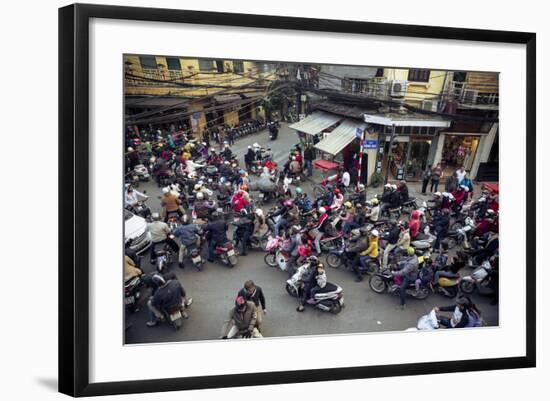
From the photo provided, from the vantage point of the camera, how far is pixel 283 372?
227 inches

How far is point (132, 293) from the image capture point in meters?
5.57

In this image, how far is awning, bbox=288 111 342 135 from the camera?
6.19m

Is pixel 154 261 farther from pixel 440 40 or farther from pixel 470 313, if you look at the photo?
pixel 440 40

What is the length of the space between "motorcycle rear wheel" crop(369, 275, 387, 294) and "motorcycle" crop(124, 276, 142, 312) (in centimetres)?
327

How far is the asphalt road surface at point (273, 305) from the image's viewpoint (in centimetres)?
572

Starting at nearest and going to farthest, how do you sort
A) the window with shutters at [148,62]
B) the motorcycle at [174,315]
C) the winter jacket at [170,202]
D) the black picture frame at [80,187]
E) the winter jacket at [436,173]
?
1. the black picture frame at [80,187]
2. the window with shutters at [148,62]
3. the motorcycle at [174,315]
4. the winter jacket at [170,202]
5. the winter jacket at [436,173]

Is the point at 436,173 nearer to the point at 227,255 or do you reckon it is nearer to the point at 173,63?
the point at 227,255

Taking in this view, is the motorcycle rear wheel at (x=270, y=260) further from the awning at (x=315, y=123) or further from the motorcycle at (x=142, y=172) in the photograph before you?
the motorcycle at (x=142, y=172)

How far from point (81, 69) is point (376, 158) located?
4138 millimetres

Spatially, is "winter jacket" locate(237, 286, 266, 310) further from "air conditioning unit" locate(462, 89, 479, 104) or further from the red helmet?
"air conditioning unit" locate(462, 89, 479, 104)

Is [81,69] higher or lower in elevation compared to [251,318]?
higher

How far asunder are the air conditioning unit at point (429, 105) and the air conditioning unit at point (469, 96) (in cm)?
41

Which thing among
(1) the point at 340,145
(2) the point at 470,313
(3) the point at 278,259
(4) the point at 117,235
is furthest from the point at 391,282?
(4) the point at 117,235

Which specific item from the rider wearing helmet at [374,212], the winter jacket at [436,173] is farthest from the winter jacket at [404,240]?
the winter jacket at [436,173]
